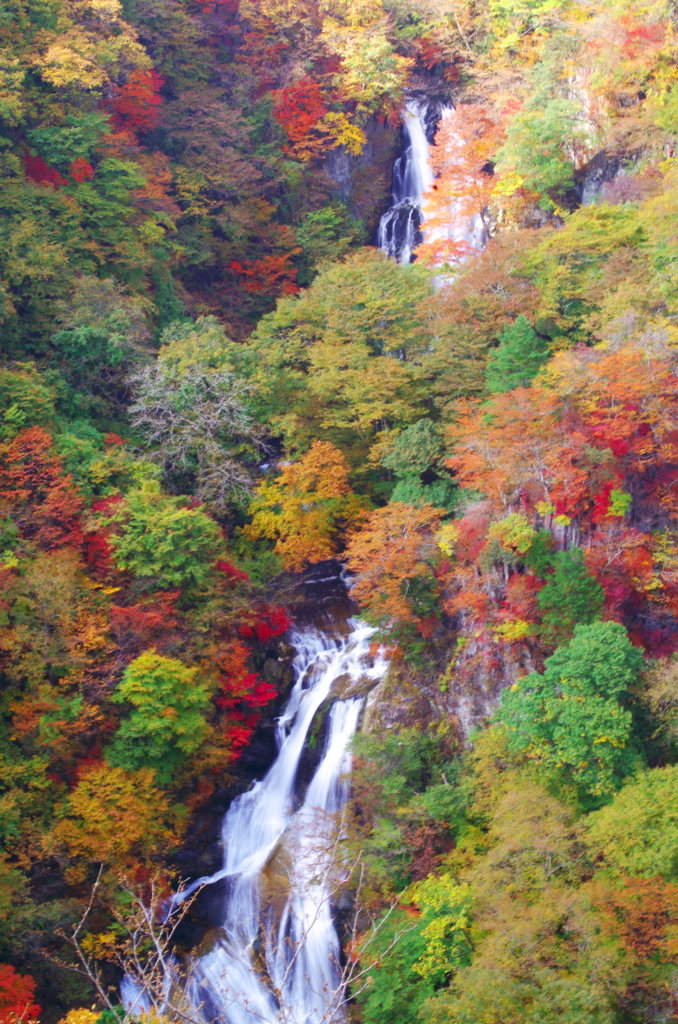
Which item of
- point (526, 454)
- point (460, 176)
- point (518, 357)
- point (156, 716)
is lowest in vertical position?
point (156, 716)

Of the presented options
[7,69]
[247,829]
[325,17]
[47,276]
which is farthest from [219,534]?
[325,17]

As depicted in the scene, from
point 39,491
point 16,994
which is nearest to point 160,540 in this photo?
point 39,491

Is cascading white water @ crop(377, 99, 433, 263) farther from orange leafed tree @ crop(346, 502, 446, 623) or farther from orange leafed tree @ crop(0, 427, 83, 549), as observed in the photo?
orange leafed tree @ crop(0, 427, 83, 549)

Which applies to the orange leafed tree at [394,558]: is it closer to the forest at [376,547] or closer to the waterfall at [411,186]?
the forest at [376,547]

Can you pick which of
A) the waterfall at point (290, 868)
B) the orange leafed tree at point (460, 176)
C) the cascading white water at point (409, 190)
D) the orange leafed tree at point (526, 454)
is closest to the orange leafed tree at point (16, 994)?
the waterfall at point (290, 868)

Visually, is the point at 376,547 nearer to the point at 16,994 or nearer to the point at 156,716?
the point at 156,716

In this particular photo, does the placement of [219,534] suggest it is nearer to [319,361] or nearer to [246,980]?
[319,361]

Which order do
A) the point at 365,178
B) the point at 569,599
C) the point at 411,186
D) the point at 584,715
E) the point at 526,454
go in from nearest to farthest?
the point at 584,715, the point at 569,599, the point at 526,454, the point at 411,186, the point at 365,178
